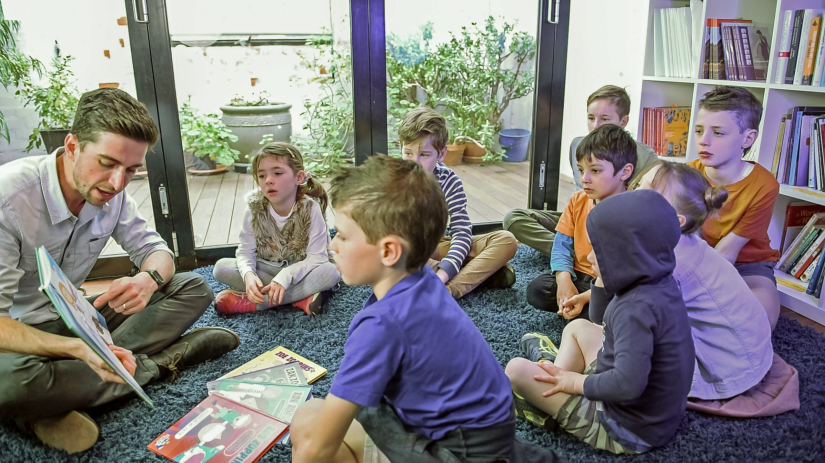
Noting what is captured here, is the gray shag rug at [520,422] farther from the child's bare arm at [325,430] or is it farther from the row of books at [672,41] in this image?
the row of books at [672,41]

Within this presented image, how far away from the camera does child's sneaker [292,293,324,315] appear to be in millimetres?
2111

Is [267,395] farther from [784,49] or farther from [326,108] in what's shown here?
[784,49]

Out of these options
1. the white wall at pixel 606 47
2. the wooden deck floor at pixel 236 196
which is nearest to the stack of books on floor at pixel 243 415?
the wooden deck floor at pixel 236 196

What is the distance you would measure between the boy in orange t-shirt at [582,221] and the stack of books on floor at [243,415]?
0.85 m

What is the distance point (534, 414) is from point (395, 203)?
78 cm

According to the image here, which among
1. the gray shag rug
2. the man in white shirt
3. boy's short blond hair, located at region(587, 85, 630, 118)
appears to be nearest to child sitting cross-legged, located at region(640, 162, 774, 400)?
the gray shag rug

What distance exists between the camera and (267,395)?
1568mm

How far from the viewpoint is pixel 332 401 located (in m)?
0.99

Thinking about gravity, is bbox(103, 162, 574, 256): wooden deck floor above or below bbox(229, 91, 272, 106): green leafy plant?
below

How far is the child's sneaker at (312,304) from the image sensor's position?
211 cm

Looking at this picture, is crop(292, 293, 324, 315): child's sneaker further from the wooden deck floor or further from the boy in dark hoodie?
the boy in dark hoodie

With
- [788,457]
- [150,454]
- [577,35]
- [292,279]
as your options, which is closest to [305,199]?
[292,279]

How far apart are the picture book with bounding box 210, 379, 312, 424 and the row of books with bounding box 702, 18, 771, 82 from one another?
2097 mm

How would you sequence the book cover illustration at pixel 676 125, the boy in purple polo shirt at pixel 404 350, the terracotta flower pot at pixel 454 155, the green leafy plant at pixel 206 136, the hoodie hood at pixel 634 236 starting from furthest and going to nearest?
the terracotta flower pot at pixel 454 155 < the book cover illustration at pixel 676 125 < the green leafy plant at pixel 206 136 < the hoodie hood at pixel 634 236 < the boy in purple polo shirt at pixel 404 350
